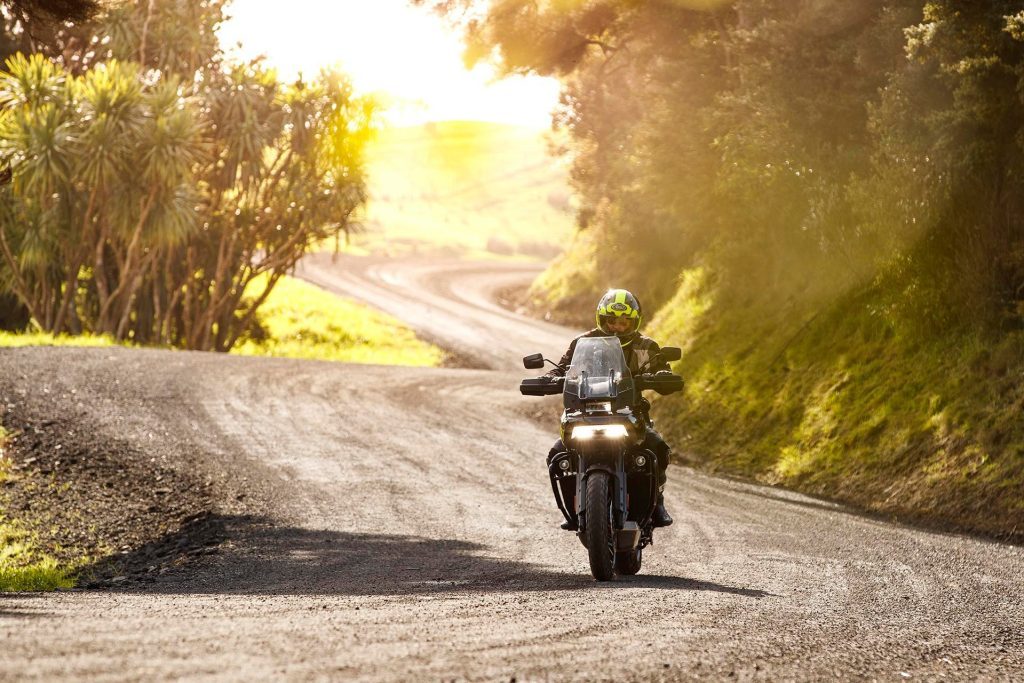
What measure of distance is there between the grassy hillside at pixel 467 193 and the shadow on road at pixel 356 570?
1803 inches

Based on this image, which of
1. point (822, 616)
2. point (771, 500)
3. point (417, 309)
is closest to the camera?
point (822, 616)

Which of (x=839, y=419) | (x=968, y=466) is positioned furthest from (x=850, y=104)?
(x=968, y=466)

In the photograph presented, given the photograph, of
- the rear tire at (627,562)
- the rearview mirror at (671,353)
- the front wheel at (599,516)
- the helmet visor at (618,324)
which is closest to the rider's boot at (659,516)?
the rear tire at (627,562)

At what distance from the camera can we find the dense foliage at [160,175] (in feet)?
96.9

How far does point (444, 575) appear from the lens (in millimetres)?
9531

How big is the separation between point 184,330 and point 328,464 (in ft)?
70.7

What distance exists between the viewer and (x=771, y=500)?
14500 mm

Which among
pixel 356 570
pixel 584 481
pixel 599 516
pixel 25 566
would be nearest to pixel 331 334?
pixel 25 566

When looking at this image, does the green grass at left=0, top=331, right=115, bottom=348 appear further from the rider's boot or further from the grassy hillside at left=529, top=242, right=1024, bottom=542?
the rider's boot

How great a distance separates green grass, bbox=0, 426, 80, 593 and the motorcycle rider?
5.02 meters

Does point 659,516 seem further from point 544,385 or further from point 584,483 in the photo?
point 544,385

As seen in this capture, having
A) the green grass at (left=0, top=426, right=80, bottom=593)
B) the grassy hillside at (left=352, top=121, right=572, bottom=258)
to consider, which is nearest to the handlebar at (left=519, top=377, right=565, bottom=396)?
the green grass at (left=0, top=426, right=80, bottom=593)

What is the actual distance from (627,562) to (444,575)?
160cm

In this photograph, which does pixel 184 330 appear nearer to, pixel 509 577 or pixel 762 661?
pixel 509 577
